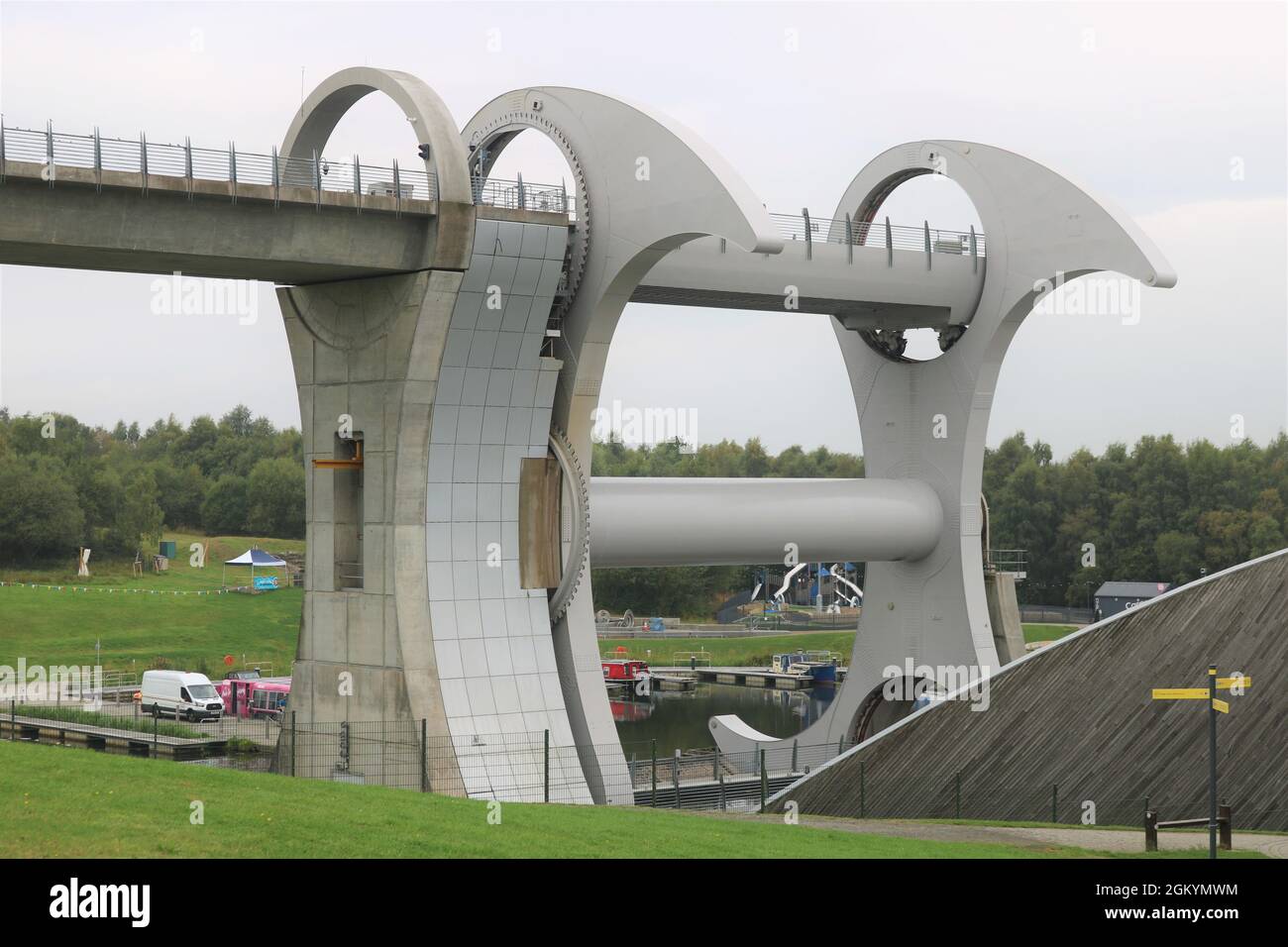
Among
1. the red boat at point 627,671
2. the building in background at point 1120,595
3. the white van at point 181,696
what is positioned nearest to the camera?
the white van at point 181,696

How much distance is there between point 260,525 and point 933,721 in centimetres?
7073

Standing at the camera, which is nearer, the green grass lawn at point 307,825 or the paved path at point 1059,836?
the green grass lawn at point 307,825

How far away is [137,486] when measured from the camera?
79625mm

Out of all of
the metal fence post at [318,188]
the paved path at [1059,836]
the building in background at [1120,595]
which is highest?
the metal fence post at [318,188]

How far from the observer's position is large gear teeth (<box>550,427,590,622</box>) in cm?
2792

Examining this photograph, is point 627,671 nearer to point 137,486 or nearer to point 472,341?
point 137,486

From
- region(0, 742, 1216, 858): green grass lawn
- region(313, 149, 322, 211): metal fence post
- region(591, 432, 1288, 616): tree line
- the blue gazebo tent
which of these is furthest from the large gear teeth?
region(591, 432, 1288, 616): tree line

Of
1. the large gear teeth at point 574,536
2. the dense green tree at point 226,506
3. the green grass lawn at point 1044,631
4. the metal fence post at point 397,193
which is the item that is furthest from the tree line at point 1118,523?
the metal fence post at point 397,193

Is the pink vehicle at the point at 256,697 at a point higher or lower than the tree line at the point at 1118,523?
lower

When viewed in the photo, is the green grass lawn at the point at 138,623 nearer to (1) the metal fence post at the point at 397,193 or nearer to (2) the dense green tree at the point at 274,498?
(2) the dense green tree at the point at 274,498

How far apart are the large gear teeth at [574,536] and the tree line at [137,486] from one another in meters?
33.1

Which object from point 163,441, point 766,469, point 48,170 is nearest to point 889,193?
point 48,170

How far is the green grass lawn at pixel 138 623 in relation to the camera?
60.0 metres

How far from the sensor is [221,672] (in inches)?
2404
